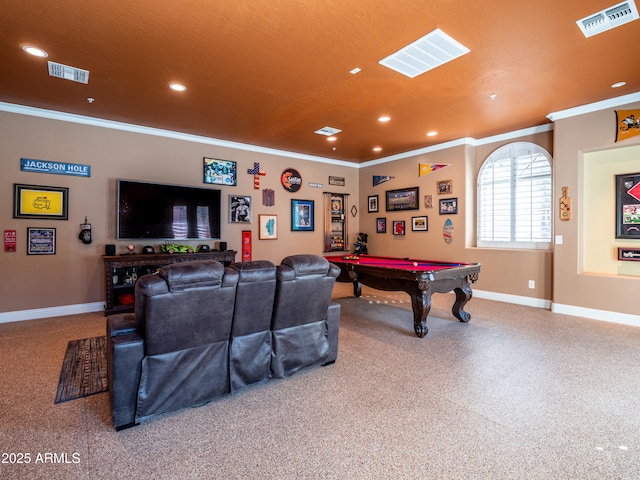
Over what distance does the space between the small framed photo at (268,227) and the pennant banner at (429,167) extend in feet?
10.9

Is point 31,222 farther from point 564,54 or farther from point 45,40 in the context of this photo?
point 564,54

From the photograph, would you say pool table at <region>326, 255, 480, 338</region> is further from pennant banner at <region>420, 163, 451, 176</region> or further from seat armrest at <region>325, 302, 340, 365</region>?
pennant banner at <region>420, 163, 451, 176</region>

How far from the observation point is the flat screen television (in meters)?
5.27

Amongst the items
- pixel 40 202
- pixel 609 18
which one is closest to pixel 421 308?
pixel 609 18

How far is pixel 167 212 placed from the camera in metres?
5.64

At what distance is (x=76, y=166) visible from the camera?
5.03 m

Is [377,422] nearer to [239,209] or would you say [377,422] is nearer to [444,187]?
[239,209]

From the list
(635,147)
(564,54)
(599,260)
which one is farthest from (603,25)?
(599,260)

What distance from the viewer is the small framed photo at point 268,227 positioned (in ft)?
22.7

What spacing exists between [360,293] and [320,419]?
427 centimetres

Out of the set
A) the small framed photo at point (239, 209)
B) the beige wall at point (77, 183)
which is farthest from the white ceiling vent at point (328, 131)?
the small framed photo at point (239, 209)

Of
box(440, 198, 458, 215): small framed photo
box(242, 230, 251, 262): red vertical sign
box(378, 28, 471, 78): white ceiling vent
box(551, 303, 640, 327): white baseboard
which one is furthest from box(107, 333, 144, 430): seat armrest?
box(440, 198, 458, 215): small framed photo

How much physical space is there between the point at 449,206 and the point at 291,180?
11.2ft

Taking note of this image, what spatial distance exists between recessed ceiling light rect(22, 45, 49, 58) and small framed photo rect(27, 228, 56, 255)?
2586 millimetres
